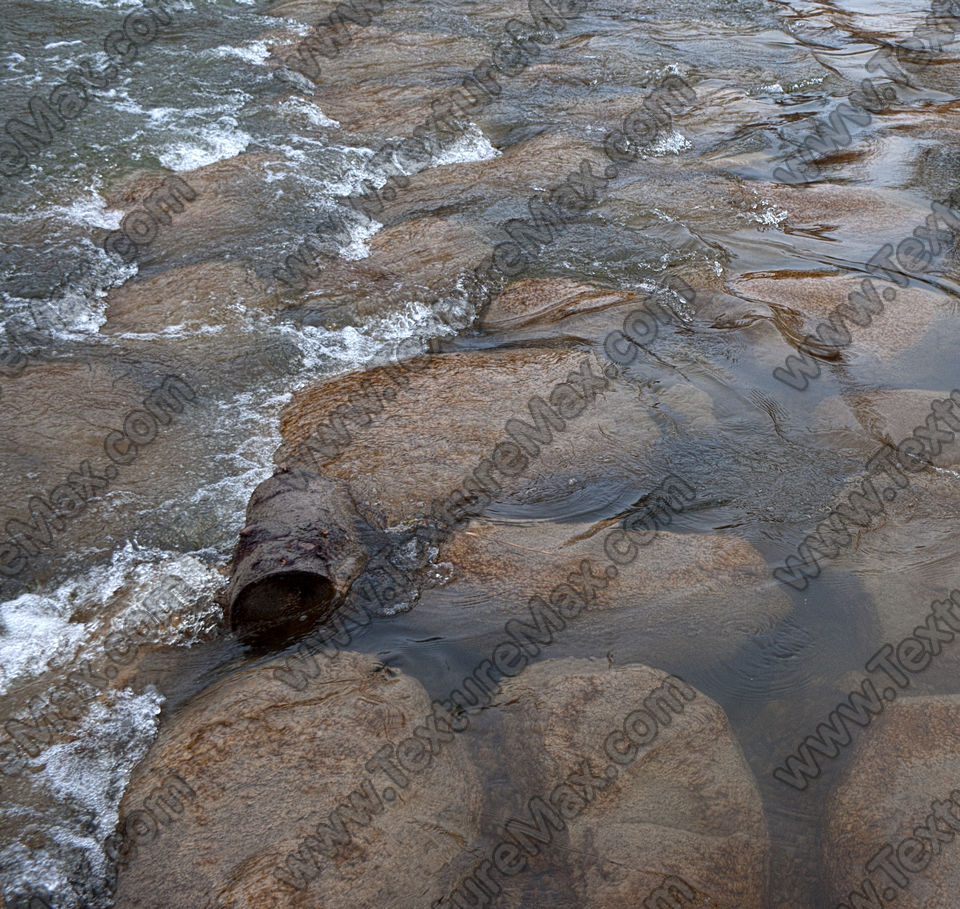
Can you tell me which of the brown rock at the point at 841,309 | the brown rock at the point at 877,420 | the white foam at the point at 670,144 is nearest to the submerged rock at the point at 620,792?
the brown rock at the point at 877,420

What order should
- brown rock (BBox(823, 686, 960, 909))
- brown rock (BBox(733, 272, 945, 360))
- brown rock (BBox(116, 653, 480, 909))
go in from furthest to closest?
brown rock (BBox(733, 272, 945, 360))
brown rock (BBox(823, 686, 960, 909))
brown rock (BBox(116, 653, 480, 909))

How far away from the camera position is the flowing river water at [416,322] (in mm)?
3666

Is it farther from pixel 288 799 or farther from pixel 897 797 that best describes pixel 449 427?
pixel 897 797

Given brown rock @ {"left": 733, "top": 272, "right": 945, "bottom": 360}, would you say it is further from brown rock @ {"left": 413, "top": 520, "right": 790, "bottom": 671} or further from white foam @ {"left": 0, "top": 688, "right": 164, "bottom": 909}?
white foam @ {"left": 0, "top": 688, "right": 164, "bottom": 909}

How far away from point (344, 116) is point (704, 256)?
4293 mm

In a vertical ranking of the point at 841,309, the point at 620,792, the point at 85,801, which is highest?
the point at 841,309

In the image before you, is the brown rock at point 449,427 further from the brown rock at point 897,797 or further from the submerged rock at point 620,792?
the brown rock at point 897,797

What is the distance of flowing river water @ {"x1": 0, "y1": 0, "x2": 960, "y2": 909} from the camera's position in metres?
3.67

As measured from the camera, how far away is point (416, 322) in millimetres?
5922

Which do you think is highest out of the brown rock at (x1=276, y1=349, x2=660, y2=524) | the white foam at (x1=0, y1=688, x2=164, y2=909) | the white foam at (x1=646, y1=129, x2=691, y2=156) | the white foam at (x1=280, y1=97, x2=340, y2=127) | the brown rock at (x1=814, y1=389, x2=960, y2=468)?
the white foam at (x1=646, y1=129, x2=691, y2=156)

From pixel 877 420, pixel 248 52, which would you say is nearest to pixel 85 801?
pixel 877 420

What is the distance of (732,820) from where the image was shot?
3.12 meters

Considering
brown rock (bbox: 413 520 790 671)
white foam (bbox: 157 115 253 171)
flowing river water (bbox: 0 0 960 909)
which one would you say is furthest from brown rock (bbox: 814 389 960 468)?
white foam (bbox: 157 115 253 171)

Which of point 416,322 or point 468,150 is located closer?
point 416,322
